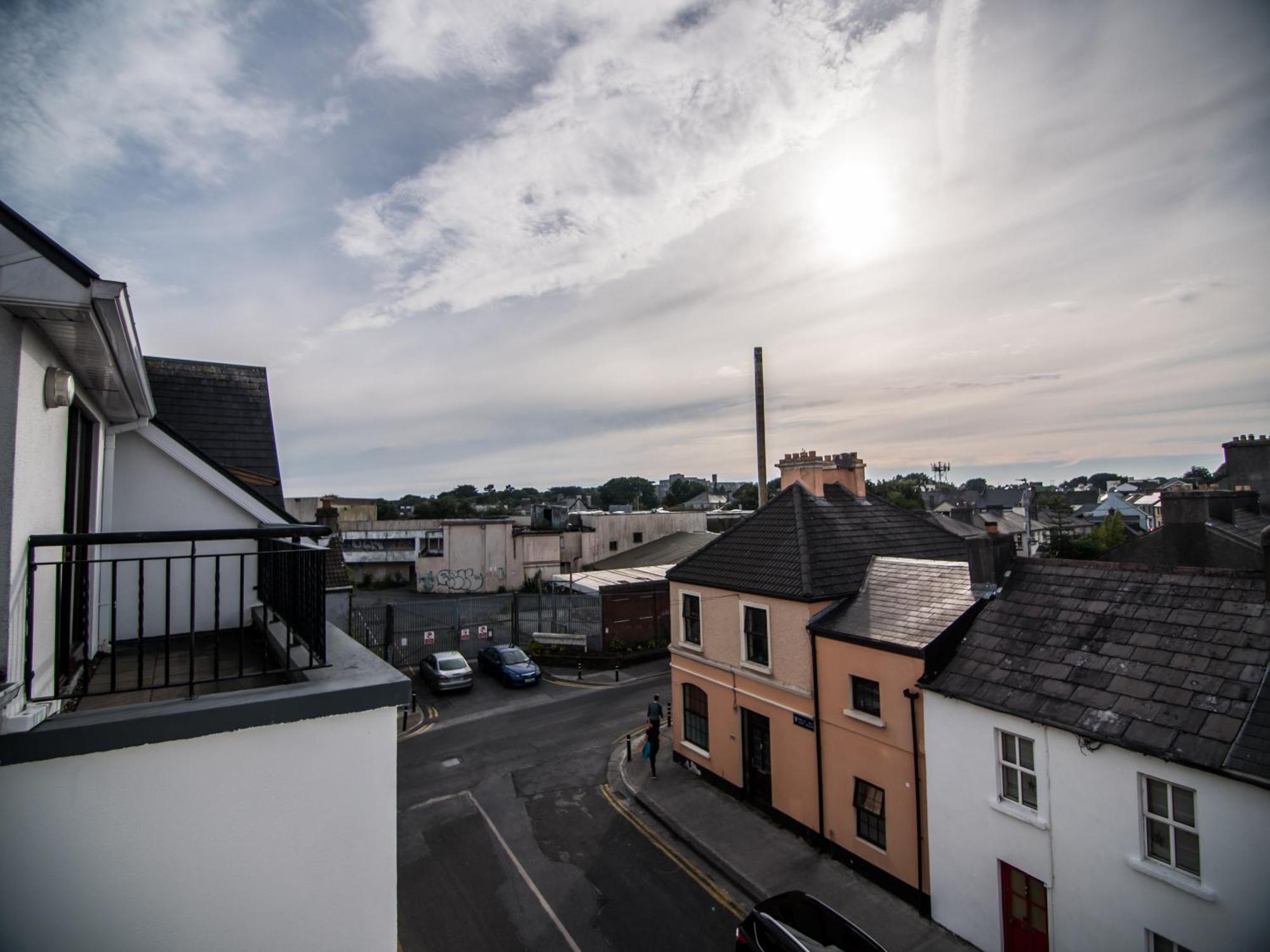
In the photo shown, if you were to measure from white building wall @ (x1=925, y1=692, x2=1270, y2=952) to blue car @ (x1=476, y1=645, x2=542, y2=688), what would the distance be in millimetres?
14920

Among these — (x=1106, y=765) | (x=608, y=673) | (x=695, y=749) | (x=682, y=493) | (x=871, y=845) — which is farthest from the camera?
(x=682, y=493)

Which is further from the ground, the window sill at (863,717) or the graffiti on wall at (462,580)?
the window sill at (863,717)

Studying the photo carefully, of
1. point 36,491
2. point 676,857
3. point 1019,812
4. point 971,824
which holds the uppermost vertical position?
point 36,491

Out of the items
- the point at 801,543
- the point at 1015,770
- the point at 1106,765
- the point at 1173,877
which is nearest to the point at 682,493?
the point at 801,543

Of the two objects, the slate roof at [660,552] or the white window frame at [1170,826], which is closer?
the white window frame at [1170,826]

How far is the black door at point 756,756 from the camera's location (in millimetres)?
13211

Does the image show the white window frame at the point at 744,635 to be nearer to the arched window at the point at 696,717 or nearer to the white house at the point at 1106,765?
the arched window at the point at 696,717

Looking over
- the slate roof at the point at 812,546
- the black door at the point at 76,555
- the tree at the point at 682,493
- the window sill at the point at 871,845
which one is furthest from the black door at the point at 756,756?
the tree at the point at 682,493

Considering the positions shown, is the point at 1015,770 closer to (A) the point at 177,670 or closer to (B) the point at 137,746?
Answer: (B) the point at 137,746

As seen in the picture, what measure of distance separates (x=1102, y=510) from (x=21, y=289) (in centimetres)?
8636

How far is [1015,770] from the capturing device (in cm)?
870

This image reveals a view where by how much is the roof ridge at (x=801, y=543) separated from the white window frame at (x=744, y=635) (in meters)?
1.16

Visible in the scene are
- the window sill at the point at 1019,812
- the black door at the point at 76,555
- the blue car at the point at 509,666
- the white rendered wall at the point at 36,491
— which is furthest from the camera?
the blue car at the point at 509,666

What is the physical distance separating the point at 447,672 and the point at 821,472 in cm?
1456
